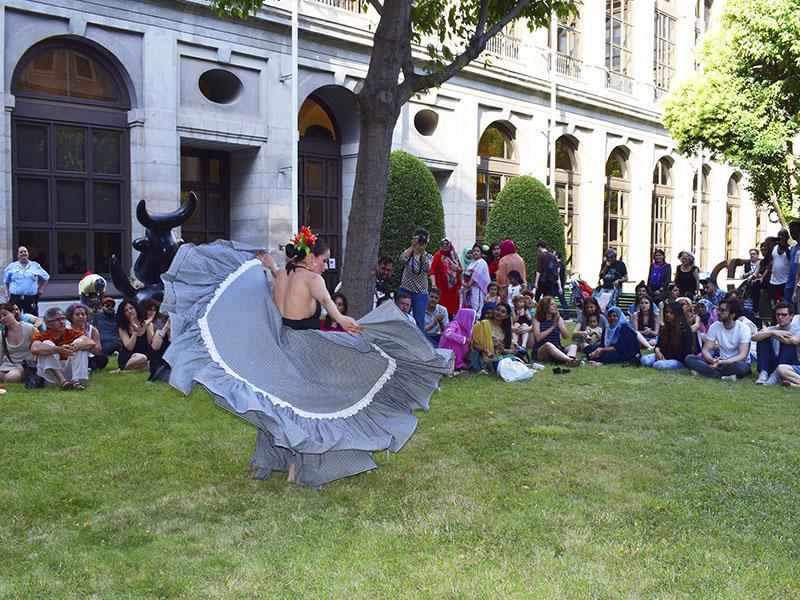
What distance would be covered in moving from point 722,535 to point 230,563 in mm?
2980

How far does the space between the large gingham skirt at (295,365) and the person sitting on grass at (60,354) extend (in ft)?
14.3

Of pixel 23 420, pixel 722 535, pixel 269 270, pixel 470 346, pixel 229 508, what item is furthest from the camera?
pixel 470 346

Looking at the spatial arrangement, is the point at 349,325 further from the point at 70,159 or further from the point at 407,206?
the point at 407,206

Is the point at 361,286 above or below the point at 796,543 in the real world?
above

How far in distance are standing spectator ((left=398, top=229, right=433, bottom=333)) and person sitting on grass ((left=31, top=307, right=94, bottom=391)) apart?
4.74 metres

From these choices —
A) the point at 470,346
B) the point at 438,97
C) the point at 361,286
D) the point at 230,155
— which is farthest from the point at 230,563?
the point at 438,97

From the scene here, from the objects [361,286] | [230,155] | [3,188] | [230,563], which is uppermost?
[230,155]

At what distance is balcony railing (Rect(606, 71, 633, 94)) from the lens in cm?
2980

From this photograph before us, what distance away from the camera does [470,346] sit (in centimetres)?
1166

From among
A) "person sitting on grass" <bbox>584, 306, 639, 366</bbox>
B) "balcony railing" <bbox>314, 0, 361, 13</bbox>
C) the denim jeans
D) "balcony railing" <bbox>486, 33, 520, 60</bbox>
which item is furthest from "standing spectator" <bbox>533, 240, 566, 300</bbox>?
"balcony railing" <bbox>486, 33, 520, 60</bbox>

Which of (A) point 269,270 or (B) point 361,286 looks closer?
(A) point 269,270

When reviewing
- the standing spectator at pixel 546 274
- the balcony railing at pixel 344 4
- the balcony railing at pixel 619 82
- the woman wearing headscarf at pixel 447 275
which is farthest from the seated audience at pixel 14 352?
the balcony railing at pixel 619 82

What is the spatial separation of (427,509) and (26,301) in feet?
34.8

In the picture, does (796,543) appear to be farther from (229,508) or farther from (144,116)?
(144,116)
